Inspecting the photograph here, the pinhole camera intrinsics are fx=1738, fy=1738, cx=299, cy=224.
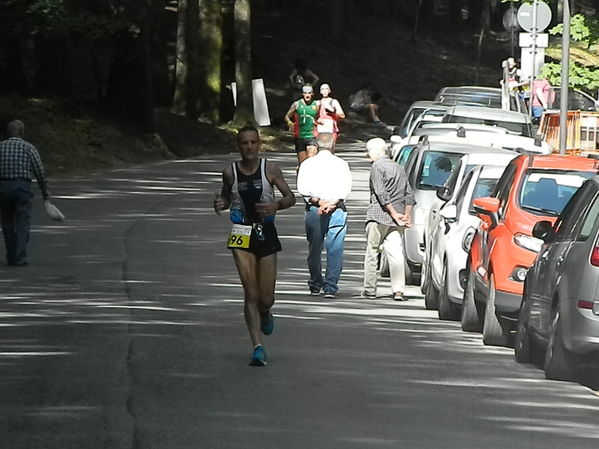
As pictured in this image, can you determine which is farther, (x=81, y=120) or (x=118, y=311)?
→ (x=81, y=120)

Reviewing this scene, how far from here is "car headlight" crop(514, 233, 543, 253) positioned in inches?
589

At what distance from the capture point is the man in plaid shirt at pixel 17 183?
70.9ft

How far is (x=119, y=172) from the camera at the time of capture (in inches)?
1427

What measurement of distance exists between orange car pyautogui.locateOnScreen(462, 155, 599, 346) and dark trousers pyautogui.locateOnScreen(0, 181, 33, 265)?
710cm

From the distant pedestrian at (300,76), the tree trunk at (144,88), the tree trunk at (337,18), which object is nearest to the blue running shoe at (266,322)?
the tree trunk at (144,88)

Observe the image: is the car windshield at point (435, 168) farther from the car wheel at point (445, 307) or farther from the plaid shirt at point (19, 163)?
the plaid shirt at point (19, 163)

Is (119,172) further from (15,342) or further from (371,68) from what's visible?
(371,68)

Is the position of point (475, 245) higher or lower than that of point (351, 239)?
higher

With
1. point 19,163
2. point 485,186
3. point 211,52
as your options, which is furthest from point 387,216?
point 211,52

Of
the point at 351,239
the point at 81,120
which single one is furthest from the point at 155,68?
the point at 351,239

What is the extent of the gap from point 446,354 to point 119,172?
22.5m

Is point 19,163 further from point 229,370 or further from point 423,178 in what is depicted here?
point 229,370

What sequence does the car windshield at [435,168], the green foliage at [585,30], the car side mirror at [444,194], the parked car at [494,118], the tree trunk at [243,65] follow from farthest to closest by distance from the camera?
1. the tree trunk at [243,65]
2. the green foliage at [585,30]
3. the parked car at [494,118]
4. the car windshield at [435,168]
5. the car side mirror at [444,194]

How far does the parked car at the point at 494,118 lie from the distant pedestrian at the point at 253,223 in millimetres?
A: 15178
